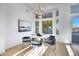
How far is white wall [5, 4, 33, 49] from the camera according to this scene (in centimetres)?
212

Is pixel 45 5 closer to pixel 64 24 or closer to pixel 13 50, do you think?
pixel 64 24

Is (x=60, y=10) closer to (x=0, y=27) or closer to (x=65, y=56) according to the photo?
(x=65, y=56)

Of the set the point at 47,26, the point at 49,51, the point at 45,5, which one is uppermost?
the point at 45,5

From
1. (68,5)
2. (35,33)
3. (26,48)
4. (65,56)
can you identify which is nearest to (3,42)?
(26,48)

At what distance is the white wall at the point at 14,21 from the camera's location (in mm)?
2117

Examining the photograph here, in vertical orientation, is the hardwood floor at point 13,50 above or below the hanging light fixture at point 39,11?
below

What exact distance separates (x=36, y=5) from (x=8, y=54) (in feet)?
3.34

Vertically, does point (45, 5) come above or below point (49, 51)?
above

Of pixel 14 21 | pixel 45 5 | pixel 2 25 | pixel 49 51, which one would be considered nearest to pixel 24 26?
pixel 14 21

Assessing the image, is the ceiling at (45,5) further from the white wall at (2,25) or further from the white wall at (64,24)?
the white wall at (2,25)

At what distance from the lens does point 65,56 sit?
2150 millimetres

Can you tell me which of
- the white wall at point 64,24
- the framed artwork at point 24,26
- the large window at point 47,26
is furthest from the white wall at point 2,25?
the white wall at point 64,24

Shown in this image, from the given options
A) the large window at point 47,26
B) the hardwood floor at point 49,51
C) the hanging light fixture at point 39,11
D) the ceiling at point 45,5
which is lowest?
the hardwood floor at point 49,51

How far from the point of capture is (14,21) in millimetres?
2141
